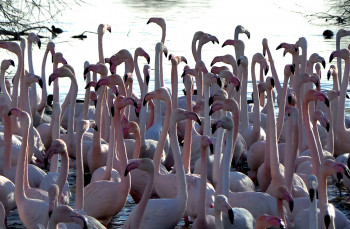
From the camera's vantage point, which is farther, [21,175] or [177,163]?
[177,163]

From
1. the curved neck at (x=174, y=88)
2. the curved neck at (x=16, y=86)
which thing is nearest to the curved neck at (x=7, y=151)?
the curved neck at (x=16, y=86)

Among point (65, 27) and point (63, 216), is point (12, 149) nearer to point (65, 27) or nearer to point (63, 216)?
point (63, 216)

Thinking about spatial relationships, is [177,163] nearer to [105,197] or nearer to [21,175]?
[105,197]

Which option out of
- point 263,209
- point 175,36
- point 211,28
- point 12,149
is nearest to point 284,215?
point 263,209

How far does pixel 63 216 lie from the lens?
189 inches

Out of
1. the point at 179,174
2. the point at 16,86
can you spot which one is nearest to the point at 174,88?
the point at 16,86

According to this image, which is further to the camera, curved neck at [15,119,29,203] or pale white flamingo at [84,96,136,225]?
pale white flamingo at [84,96,136,225]

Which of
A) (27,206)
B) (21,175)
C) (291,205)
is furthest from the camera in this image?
(21,175)

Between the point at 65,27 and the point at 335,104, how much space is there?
643 inches

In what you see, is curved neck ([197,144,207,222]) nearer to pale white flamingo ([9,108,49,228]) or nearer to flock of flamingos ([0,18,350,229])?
flock of flamingos ([0,18,350,229])

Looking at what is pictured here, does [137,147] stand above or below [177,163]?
below

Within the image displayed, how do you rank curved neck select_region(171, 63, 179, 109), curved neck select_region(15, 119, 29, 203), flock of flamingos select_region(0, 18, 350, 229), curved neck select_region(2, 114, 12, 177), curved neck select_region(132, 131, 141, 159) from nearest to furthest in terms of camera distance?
flock of flamingos select_region(0, 18, 350, 229) → curved neck select_region(15, 119, 29, 203) → curved neck select_region(2, 114, 12, 177) → curved neck select_region(132, 131, 141, 159) → curved neck select_region(171, 63, 179, 109)

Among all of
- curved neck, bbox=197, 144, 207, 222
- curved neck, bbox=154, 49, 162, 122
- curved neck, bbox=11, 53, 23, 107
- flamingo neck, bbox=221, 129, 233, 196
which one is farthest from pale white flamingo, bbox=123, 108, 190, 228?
curved neck, bbox=11, 53, 23, 107

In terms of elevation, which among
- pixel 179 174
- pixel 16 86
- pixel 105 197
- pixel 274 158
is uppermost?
pixel 16 86
